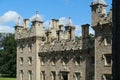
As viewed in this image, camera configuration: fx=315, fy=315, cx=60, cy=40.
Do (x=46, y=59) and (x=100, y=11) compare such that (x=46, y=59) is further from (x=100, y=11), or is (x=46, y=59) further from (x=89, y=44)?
(x=100, y=11)

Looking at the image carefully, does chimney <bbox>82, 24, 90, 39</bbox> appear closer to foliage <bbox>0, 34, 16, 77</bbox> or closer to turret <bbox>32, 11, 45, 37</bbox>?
turret <bbox>32, 11, 45, 37</bbox>

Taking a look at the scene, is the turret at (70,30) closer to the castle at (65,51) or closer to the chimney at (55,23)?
the castle at (65,51)

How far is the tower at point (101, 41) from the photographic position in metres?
31.7

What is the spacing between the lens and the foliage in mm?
81125

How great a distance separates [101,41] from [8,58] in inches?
2143

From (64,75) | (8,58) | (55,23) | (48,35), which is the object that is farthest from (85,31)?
(8,58)

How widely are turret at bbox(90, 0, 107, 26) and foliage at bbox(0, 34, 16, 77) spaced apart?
50130 millimetres

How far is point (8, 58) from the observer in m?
83.6

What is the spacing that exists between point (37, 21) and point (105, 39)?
13.9m

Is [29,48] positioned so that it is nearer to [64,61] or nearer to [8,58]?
[64,61]

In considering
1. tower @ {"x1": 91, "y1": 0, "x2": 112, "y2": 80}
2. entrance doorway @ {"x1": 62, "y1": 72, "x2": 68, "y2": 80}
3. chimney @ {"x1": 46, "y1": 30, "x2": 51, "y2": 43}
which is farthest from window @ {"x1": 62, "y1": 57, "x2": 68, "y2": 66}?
tower @ {"x1": 91, "y1": 0, "x2": 112, "y2": 80}

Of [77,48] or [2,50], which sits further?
[2,50]

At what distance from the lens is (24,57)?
152ft
